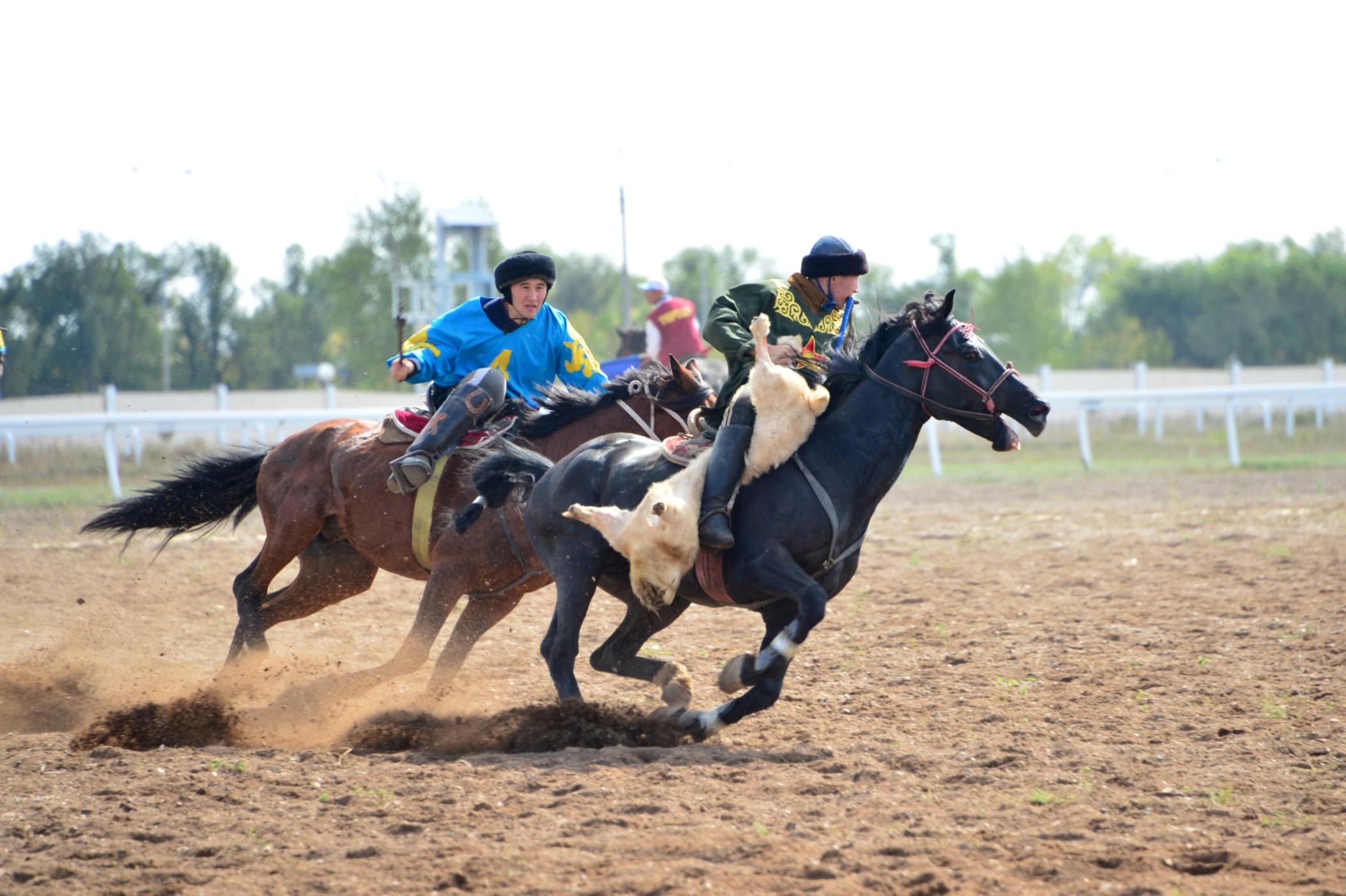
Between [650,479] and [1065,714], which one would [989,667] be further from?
[650,479]

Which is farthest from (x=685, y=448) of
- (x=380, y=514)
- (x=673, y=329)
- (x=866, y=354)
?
(x=673, y=329)

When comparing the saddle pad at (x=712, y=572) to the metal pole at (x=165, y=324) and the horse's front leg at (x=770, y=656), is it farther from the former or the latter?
the metal pole at (x=165, y=324)

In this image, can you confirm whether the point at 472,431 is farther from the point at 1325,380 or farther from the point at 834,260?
the point at 1325,380

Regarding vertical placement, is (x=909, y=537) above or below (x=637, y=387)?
below

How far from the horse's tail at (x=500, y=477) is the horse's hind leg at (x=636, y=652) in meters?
0.74

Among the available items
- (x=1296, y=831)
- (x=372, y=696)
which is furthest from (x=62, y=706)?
(x=1296, y=831)

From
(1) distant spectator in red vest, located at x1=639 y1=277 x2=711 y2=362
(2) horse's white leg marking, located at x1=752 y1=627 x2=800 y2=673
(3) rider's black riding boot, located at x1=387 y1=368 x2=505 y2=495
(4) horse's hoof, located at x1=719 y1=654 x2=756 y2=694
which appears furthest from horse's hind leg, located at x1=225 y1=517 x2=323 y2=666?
(1) distant spectator in red vest, located at x1=639 y1=277 x2=711 y2=362

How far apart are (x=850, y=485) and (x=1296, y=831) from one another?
205 centimetres

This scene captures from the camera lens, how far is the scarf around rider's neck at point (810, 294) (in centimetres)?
601

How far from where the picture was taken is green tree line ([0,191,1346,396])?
29344mm

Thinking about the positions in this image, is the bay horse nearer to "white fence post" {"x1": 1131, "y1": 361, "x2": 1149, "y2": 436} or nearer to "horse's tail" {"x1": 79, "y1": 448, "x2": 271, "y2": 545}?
"horse's tail" {"x1": 79, "y1": 448, "x2": 271, "y2": 545}

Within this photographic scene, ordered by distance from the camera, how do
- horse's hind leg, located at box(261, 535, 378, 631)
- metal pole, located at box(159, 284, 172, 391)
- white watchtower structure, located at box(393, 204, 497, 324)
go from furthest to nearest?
1. metal pole, located at box(159, 284, 172, 391)
2. white watchtower structure, located at box(393, 204, 497, 324)
3. horse's hind leg, located at box(261, 535, 378, 631)

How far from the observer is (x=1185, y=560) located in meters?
9.63

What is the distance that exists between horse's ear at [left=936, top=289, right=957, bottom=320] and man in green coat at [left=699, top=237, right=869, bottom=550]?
0.62 meters
